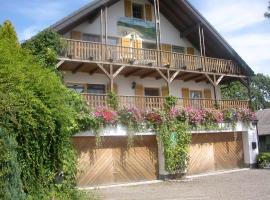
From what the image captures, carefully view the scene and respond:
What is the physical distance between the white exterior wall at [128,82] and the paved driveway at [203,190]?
6083 mm

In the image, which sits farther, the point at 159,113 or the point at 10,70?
the point at 159,113

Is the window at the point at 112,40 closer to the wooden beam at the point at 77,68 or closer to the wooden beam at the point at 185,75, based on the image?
the wooden beam at the point at 77,68

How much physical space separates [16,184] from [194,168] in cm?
1243

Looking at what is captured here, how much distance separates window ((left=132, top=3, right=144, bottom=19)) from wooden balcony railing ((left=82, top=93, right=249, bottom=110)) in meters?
5.40

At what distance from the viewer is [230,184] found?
16172mm

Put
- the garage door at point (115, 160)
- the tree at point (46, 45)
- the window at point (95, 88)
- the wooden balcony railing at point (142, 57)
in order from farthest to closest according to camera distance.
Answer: the window at point (95, 88)
the wooden balcony railing at point (142, 57)
the tree at point (46, 45)
the garage door at point (115, 160)

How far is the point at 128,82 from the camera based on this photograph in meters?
22.1

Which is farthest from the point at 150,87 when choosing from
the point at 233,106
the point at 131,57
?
the point at 233,106

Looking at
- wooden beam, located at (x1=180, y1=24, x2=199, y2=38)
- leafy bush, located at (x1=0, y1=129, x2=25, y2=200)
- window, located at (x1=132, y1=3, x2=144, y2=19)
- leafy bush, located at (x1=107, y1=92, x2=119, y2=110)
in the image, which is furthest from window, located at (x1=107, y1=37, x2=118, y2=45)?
leafy bush, located at (x1=0, y1=129, x2=25, y2=200)

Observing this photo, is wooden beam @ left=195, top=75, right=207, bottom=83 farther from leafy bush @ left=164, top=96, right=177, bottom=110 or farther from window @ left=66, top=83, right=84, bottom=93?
window @ left=66, top=83, right=84, bottom=93

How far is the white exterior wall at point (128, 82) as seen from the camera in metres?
20.6

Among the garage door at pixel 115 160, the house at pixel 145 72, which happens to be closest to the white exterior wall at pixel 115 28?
the house at pixel 145 72

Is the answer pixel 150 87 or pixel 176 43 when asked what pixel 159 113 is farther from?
pixel 176 43

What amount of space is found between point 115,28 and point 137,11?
7.14 ft
